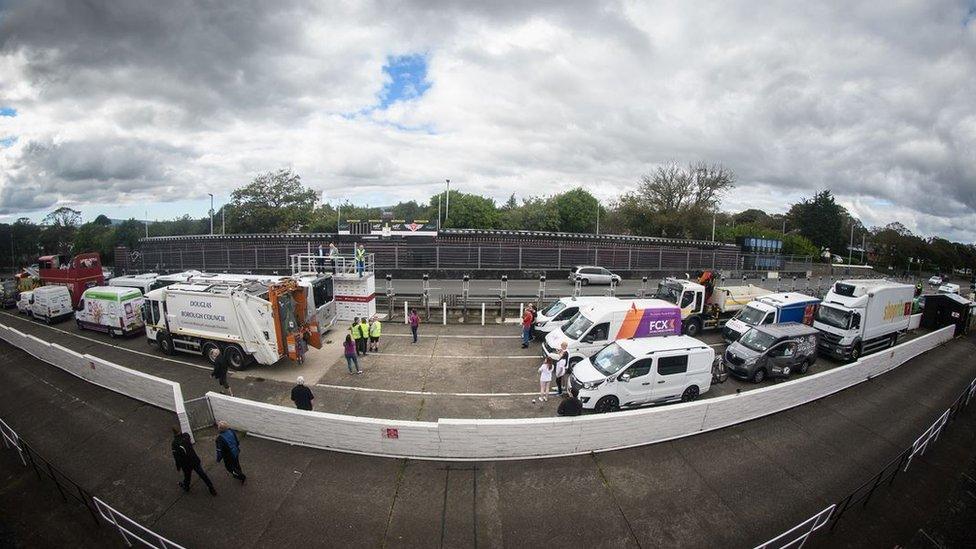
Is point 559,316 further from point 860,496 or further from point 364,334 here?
point 860,496

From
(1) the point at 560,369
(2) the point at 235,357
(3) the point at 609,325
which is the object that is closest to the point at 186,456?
(2) the point at 235,357

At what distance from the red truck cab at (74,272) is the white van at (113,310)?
228 inches

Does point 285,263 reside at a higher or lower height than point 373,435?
higher

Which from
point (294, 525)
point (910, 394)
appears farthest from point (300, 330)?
point (910, 394)

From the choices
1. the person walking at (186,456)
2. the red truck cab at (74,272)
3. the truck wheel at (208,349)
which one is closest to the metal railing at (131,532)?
the person walking at (186,456)

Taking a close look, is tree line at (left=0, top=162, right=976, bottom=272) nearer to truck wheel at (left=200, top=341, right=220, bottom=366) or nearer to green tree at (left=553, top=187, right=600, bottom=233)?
green tree at (left=553, top=187, right=600, bottom=233)

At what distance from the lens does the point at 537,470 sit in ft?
24.3

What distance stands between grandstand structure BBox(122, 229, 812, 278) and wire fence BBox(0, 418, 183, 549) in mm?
20710

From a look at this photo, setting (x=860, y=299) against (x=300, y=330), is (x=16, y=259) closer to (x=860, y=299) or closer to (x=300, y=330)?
(x=300, y=330)

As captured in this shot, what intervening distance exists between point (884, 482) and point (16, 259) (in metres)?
87.0

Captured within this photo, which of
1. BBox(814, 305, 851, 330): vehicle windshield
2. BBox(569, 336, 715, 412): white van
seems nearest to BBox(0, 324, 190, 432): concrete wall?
BBox(569, 336, 715, 412): white van

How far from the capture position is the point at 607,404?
31.0ft

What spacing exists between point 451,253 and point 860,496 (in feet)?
81.0

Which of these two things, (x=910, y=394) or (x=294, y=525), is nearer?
(x=294, y=525)
